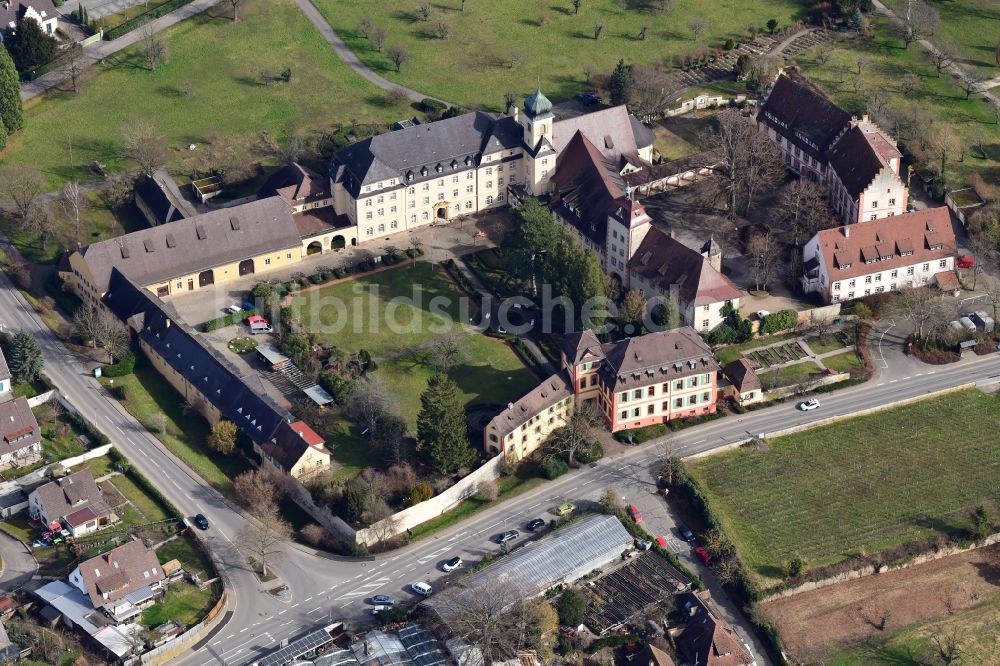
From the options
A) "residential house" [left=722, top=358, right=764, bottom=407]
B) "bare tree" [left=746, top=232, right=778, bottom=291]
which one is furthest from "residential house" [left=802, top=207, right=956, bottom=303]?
"residential house" [left=722, top=358, right=764, bottom=407]

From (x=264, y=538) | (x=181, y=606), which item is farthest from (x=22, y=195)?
(x=181, y=606)

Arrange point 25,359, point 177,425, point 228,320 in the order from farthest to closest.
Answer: point 228,320 → point 25,359 → point 177,425

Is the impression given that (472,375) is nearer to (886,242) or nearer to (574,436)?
(574,436)

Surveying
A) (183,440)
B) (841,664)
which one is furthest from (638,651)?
(183,440)

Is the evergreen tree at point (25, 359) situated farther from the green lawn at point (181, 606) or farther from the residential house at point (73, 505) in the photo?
the green lawn at point (181, 606)

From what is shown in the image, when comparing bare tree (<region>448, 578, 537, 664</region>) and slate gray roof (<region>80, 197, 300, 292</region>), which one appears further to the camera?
slate gray roof (<region>80, 197, 300, 292</region>)

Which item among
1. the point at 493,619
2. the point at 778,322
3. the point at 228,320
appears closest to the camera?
the point at 493,619

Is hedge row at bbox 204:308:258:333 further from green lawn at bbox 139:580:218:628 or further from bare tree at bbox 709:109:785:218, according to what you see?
bare tree at bbox 709:109:785:218
